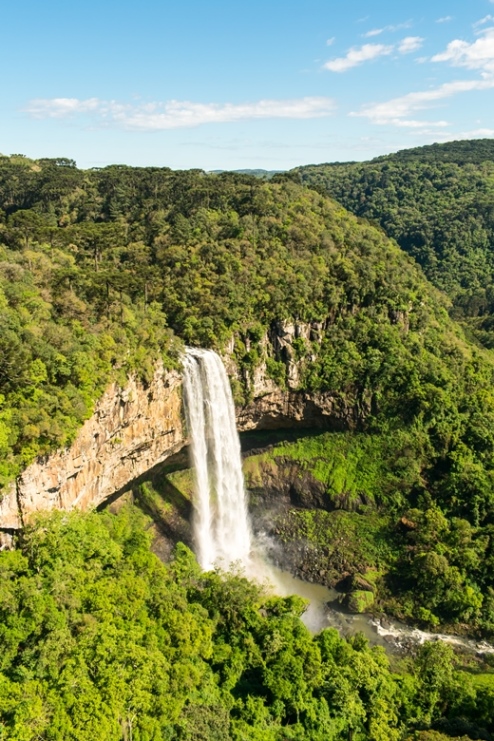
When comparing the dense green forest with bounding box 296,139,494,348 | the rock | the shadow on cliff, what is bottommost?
the rock

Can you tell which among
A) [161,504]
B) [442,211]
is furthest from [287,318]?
[442,211]

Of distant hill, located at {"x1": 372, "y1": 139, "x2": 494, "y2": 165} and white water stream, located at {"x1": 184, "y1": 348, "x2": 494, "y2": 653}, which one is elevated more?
distant hill, located at {"x1": 372, "y1": 139, "x2": 494, "y2": 165}

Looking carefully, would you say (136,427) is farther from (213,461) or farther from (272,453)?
(272,453)

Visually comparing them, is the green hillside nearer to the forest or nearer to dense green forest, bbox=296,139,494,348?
the forest

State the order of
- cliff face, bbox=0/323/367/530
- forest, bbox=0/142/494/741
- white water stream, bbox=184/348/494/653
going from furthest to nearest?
1. white water stream, bbox=184/348/494/653
2. cliff face, bbox=0/323/367/530
3. forest, bbox=0/142/494/741

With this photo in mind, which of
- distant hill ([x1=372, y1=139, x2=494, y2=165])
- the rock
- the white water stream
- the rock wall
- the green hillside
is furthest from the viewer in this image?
distant hill ([x1=372, y1=139, x2=494, y2=165])

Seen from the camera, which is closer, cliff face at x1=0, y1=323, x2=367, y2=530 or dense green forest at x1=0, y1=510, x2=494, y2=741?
dense green forest at x1=0, y1=510, x2=494, y2=741

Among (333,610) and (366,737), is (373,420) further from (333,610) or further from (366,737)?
(366,737)

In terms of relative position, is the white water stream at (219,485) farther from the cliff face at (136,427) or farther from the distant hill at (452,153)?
the distant hill at (452,153)

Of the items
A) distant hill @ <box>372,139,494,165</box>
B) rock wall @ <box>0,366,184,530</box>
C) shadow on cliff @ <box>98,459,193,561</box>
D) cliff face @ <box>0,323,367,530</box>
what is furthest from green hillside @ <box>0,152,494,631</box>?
distant hill @ <box>372,139,494,165</box>
